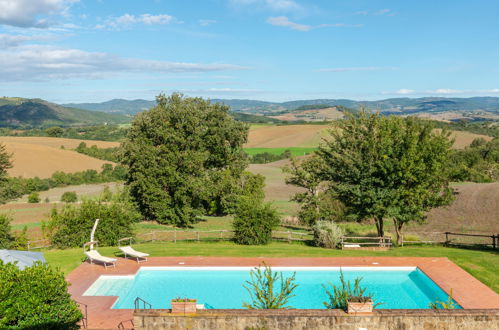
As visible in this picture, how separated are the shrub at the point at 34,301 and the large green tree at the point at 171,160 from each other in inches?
829

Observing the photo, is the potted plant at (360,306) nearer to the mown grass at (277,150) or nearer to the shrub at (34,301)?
the shrub at (34,301)

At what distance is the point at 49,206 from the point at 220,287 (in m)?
33.5

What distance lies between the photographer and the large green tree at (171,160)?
33.0 m

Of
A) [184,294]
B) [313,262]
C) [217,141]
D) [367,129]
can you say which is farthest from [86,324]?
[217,141]

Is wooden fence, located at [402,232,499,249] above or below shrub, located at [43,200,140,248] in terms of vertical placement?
below

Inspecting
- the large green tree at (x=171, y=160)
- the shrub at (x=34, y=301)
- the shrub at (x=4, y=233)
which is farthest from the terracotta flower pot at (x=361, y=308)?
the large green tree at (x=171, y=160)

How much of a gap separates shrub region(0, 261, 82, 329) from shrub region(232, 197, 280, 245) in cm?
1322

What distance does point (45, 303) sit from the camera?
11203 millimetres

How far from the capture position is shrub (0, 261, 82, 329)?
10.7 m

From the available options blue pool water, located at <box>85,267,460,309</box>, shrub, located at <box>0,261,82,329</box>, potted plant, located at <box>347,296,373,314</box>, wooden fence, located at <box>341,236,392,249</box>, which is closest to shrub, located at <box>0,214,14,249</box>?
blue pool water, located at <box>85,267,460,309</box>

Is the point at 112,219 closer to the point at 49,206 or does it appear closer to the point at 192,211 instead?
the point at 192,211

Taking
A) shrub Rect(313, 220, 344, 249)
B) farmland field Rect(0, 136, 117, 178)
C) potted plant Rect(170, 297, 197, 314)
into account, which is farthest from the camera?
farmland field Rect(0, 136, 117, 178)

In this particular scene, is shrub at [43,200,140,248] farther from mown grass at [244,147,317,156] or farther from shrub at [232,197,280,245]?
mown grass at [244,147,317,156]

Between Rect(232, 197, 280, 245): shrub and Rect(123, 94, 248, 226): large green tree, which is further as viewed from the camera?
Rect(123, 94, 248, 226): large green tree
